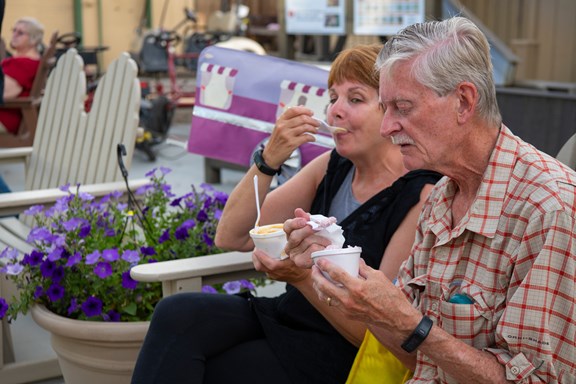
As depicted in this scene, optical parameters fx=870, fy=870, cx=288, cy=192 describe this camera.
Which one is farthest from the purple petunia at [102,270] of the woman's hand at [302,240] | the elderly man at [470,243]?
the elderly man at [470,243]

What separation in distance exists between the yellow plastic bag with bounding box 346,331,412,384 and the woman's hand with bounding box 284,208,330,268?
0.23m

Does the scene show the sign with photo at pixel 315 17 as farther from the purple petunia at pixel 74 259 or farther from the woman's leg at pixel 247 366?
the woman's leg at pixel 247 366

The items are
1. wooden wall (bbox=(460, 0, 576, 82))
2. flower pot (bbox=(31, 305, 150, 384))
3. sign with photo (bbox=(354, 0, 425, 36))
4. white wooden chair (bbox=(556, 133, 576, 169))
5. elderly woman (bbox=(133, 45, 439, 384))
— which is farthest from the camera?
wooden wall (bbox=(460, 0, 576, 82))

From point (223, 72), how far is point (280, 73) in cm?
30

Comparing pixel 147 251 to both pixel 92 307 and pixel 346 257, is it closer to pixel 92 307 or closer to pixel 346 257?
pixel 92 307

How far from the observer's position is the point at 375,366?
6.43 ft

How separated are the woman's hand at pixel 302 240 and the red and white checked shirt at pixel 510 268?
0.21 meters

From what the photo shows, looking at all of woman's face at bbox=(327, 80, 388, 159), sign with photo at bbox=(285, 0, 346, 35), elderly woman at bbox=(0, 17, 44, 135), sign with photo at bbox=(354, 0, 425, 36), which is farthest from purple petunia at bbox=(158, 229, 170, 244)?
sign with photo at bbox=(285, 0, 346, 35)

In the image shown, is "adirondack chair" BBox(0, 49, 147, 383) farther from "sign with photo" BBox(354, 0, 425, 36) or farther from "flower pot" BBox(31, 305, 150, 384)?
"sign with photo" BBox(354, 0, 425, 36)

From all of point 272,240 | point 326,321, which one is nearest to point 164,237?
point 326,321

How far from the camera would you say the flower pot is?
8.79ft

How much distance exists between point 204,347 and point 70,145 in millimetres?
2229

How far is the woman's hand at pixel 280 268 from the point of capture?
210 centimetres

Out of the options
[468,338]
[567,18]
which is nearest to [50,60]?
[567,18]
